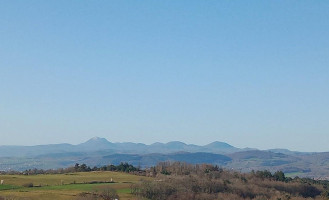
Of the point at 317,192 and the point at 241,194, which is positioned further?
the point at 317,192

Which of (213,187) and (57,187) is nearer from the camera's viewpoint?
(57,187)

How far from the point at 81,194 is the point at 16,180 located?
22.4 meters

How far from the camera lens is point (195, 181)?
97875 mm

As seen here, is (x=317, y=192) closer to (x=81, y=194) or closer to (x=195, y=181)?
(x=195, y=181)

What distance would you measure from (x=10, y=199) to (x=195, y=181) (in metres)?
45.1

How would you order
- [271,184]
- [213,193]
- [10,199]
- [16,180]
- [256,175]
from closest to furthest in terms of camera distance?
[10,199], [16,180], [213,193], [271,184], [256,175]

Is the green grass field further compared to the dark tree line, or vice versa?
the dark tree line

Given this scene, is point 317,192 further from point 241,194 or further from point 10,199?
point 10,199

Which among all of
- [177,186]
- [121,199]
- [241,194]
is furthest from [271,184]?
[121,199]

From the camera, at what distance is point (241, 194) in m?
100

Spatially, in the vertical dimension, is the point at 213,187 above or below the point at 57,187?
below

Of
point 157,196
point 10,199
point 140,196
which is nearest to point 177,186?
point 157,196

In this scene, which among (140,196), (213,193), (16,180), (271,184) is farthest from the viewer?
(271,184)

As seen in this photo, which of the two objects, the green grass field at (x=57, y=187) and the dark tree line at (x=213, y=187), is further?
the dark tree line at (x=213, y=187)
